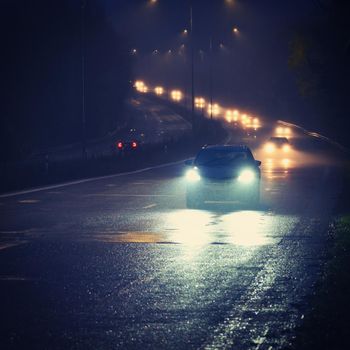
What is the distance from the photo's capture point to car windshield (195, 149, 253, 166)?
80.6 ft

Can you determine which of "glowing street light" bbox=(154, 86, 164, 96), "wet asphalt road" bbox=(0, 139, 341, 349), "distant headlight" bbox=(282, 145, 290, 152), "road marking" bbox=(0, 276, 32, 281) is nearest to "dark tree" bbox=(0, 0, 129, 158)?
"distant headlight" bbox=(282, 145, 290, 152)

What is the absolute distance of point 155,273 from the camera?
11609mm

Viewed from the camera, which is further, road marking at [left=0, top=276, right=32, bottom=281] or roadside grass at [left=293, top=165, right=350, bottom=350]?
road marking at [left=0, top=276, right=32, bottom=281]

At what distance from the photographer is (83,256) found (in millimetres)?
13234

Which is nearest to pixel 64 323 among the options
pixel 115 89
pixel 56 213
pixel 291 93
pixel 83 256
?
pixel 83 256

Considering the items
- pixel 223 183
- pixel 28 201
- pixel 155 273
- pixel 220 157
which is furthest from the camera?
pixel 220 157

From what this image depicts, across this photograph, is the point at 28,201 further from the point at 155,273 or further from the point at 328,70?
the point at 328,70

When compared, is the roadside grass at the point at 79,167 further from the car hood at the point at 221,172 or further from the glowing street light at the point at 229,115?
the glowing street light at the point at 229,115

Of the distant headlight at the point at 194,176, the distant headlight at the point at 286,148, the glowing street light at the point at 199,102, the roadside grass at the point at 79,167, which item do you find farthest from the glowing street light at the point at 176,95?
the distant headlight at the point at 194,176

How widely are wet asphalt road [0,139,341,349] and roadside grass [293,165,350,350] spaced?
6.9 inches

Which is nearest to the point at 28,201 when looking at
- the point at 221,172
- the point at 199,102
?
the point at 221,172

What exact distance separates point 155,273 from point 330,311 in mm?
3479

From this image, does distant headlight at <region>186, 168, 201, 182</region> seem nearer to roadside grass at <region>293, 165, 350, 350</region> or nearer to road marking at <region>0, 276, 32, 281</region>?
roadside grass at <region>293, 165, 350, 350</region>

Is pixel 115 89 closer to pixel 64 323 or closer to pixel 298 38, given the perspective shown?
pixel 298 38
